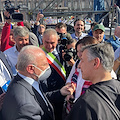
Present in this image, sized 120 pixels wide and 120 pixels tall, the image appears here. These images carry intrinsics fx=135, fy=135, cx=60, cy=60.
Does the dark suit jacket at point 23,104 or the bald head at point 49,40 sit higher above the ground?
the bald head at point 49,40

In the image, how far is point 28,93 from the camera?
50.4 inches

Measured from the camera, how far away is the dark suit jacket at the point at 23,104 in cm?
116

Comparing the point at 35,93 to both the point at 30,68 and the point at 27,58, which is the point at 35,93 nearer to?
the point at 30,68

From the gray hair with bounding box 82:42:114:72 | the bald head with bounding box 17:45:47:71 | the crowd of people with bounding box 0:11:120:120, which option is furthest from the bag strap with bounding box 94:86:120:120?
the bald head with bounding box 17:45:47:71

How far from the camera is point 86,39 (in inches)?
80.0

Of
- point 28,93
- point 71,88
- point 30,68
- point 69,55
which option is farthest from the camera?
point 69,55

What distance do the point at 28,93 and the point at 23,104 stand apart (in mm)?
132

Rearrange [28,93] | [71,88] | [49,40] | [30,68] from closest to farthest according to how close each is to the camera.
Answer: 1. [28,93]
2. [30,68]
3. [71,88]
4. [49,40]

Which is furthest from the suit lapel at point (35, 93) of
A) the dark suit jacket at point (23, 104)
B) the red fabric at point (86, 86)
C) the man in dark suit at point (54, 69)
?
the man in dark suit at point (54, 69)

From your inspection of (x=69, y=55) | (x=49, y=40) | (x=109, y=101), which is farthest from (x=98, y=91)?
(x=49, y=40)

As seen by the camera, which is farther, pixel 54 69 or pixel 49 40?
pixel 49 40

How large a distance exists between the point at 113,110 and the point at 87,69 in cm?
41

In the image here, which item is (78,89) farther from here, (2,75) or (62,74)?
(2,75)

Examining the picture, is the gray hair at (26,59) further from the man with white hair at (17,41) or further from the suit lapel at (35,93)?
the man with white hair at (17,41)
